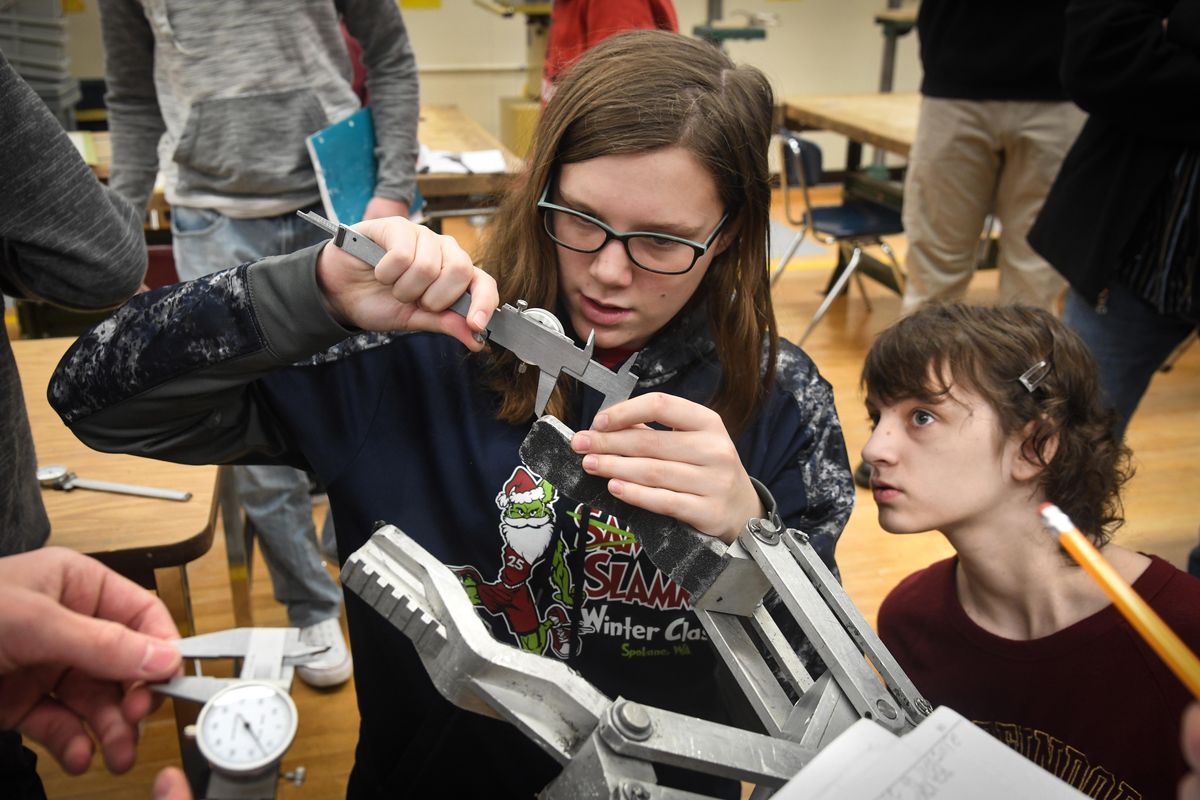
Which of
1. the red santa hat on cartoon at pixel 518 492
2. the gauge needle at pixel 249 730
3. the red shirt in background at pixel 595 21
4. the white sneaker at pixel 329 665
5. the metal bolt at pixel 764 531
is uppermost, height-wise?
the red shirt in background at pixel 595 21

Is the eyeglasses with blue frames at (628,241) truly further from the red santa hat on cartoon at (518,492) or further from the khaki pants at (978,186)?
the khaki pants at (978,186)

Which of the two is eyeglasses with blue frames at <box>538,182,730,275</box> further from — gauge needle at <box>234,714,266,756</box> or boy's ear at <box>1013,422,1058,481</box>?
gauge needle at <box>234,714,266,756</box>

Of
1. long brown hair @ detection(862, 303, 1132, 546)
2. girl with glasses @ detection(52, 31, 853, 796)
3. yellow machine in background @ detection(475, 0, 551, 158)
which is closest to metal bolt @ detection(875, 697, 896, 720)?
girl with glasses @ detection(52, 31, 853, 796)

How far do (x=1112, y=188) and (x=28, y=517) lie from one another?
2.09 m

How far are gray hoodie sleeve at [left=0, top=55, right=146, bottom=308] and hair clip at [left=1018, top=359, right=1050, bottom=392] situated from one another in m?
1.20

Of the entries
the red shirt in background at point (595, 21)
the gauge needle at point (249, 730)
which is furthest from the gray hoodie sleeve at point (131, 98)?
the gauge needle at point (249, 730)

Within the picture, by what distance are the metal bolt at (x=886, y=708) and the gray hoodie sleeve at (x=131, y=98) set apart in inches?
78.9

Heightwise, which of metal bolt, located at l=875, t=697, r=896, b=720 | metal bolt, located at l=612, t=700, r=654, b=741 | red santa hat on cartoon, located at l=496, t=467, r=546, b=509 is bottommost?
red santa hat on cartoon, located at l=496, t=467, r=546, b=509

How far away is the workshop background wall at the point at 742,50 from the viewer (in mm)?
6328

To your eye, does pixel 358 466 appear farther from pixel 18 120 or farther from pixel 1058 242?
pixel 1058 242

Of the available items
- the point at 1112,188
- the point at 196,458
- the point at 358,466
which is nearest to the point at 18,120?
the point at 196,458

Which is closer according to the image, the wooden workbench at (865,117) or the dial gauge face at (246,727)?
the dial gauge face at (246,727)

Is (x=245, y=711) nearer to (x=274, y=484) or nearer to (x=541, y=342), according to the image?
(x=541, y=342)

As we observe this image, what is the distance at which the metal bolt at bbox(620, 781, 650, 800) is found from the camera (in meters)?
0.58
